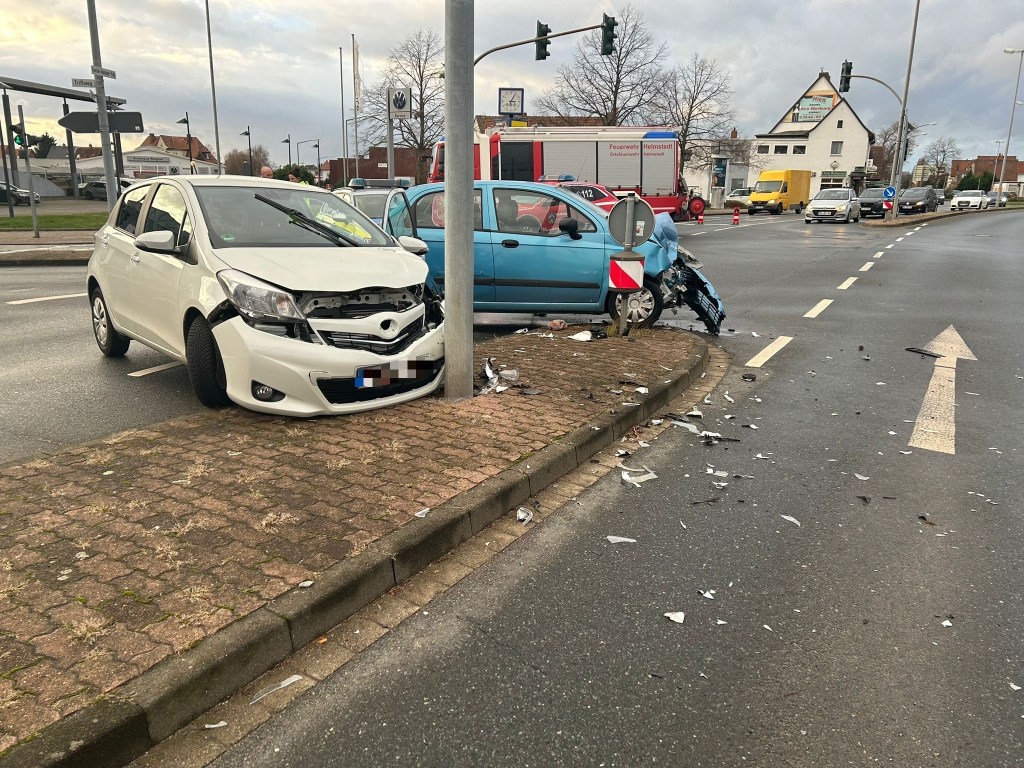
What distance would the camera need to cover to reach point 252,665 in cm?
271

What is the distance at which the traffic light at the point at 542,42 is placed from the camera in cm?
2576

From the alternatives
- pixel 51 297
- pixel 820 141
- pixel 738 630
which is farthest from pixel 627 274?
pixel 820 141

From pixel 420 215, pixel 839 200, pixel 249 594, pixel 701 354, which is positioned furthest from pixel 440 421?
pixel 839 200

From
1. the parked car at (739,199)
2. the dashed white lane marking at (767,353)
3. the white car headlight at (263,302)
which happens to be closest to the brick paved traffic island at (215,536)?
the white car headlight at (263,302)

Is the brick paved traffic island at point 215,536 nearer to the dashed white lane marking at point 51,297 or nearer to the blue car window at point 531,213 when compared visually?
the blue car window at point 531,213

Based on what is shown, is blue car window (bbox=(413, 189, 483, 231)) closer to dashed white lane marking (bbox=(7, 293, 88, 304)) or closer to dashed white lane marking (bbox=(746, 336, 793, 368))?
dashed white lane marking (bbox=(746, 336, 793, 368))

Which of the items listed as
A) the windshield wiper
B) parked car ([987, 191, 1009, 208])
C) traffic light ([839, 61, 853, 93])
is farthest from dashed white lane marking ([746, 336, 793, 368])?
parked car ([987, 191, 1009, 208])

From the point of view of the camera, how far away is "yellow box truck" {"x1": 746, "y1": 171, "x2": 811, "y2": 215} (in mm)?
51528

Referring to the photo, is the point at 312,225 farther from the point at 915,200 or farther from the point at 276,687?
the point at 915,200

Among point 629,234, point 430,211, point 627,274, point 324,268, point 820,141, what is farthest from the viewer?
point 820,141

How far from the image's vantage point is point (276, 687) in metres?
2.70

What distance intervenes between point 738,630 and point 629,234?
533 cm

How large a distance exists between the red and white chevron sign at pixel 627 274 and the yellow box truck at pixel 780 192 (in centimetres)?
4683

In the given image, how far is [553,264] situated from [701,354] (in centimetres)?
211
